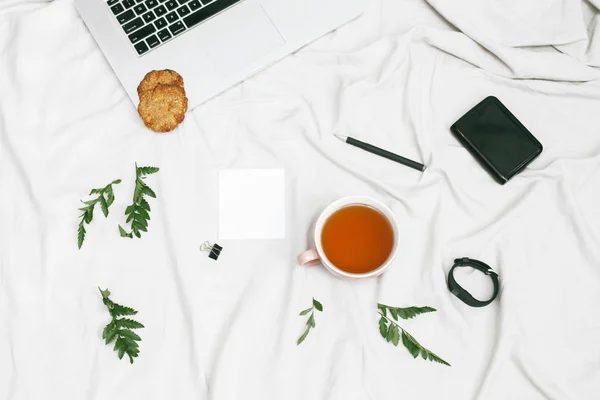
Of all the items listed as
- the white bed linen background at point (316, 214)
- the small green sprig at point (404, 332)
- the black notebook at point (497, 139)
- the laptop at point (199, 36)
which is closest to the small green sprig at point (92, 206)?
the white bed linen background at point (316, 214)

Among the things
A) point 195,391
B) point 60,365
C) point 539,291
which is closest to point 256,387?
point 195,391

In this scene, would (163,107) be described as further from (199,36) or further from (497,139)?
(497,139)

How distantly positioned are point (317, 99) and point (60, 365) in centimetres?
51

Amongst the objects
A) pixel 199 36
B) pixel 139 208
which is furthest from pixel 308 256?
pixel 199 36

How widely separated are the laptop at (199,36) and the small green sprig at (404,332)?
1.29 ft

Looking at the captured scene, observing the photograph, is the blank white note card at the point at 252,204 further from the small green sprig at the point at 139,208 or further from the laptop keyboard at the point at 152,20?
the laptop keyboard at the point at 152,20

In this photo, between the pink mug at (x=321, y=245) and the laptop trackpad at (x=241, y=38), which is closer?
the pink mug at (x=321, y=245)

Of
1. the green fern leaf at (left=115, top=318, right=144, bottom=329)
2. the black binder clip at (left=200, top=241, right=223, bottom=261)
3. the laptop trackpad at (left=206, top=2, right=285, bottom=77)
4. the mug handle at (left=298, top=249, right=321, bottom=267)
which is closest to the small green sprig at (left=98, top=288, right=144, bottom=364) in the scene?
the green fern leaf at (left=115, top=318, right=144, bottom=329)

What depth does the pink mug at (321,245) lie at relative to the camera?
0.66 meters

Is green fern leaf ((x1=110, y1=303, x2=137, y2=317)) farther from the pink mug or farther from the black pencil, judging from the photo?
the black pencil

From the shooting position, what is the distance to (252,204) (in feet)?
2.45

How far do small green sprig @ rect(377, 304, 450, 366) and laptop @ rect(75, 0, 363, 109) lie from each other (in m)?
0.39

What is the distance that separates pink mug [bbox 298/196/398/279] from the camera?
661mm

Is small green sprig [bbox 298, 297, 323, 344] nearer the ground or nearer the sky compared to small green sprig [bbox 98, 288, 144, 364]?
nearer the ground
